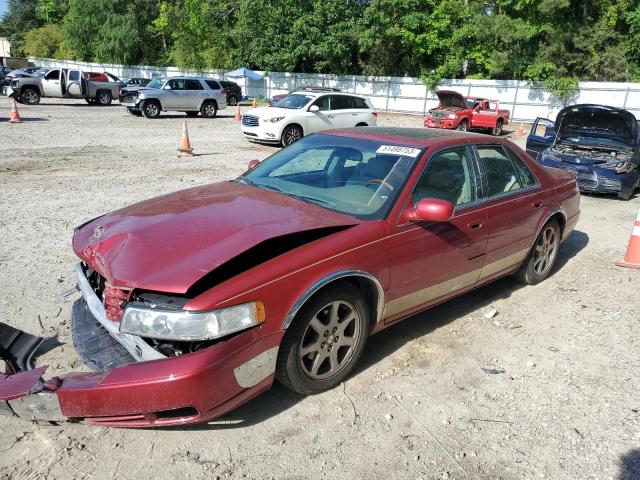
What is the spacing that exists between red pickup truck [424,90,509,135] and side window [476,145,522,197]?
17.8 meters

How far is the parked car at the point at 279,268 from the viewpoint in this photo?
8.44 feet

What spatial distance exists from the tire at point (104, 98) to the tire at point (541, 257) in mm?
26752

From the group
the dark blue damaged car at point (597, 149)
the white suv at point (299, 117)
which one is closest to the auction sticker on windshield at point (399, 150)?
the dark blue damaged car at point (597, 149)

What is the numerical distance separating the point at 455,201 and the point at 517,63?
3402 cm

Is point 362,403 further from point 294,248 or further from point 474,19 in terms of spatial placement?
point 474,19

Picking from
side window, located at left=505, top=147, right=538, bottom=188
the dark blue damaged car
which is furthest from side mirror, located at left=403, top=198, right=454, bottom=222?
the dark blue damaged car

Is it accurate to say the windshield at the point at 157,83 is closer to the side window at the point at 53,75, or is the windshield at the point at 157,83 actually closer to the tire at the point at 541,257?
the side window at the point at 53,75

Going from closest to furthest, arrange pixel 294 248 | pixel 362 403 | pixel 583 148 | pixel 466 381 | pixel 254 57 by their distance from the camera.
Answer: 1. pixel 294 248
2. pixel 362 403
3. pixel 466 381
4. pixel 583 148
5. pixel 254 57

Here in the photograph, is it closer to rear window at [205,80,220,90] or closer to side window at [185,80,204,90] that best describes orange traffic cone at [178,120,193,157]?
side window at [185,80,204,90]

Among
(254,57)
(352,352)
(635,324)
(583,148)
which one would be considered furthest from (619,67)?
(352,352)

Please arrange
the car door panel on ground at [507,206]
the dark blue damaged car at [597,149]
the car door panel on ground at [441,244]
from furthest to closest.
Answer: the dark blue damaged car at [597,149]
the car door panel on ground at [507,206]
the car door panel on ground at [441,244]

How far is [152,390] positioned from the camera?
97.7 inches

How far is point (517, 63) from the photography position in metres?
33.8

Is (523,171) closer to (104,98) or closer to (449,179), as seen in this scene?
(449,179)
